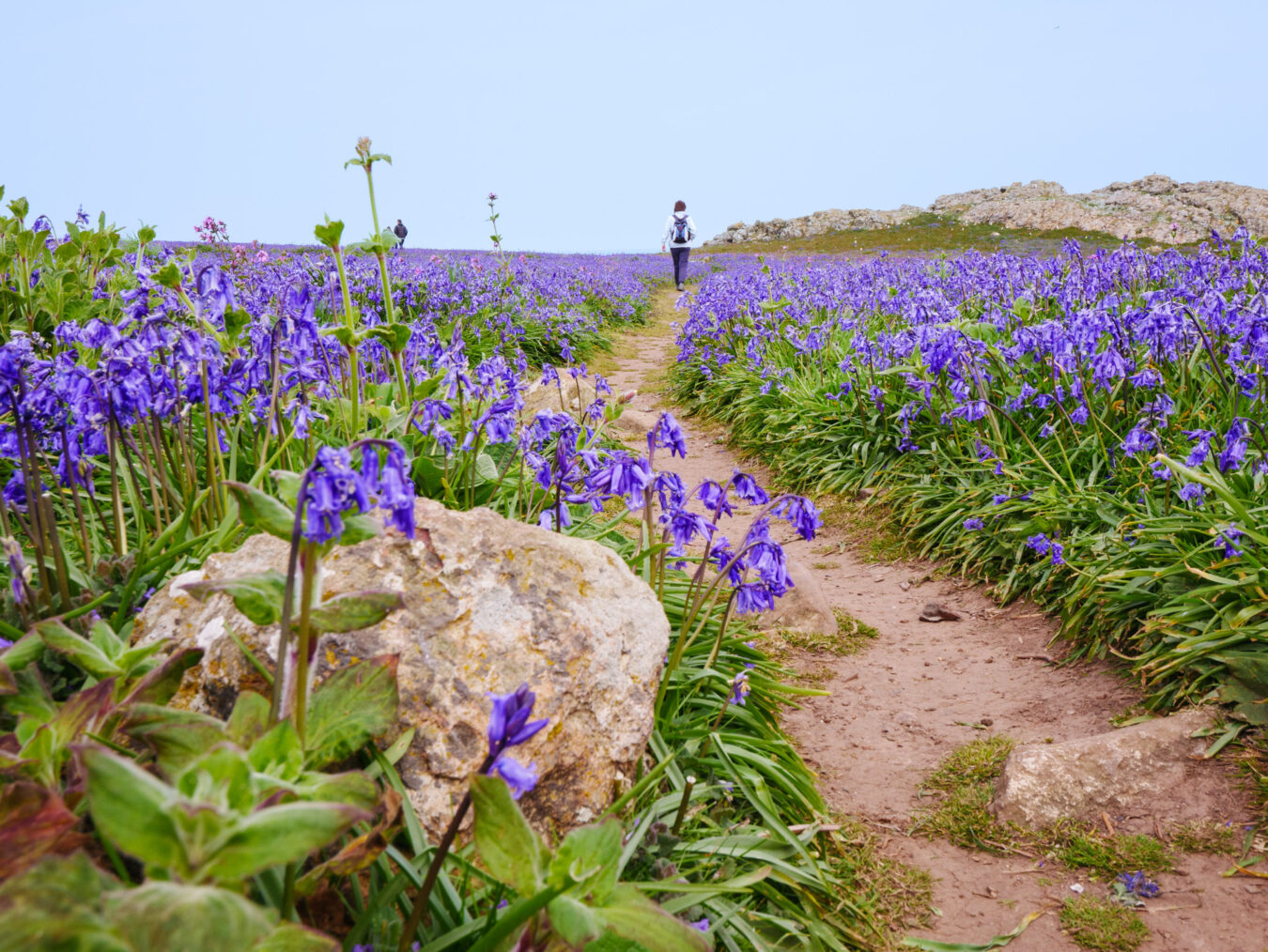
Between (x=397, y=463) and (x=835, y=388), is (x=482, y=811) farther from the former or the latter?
(x=835, y=388)

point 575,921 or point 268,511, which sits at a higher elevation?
point 268,511

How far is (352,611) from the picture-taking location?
1.21m

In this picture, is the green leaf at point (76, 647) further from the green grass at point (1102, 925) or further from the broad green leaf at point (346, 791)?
the green grass at point (1102, 925)

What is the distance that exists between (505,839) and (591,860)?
0.13 meters

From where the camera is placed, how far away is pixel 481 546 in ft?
7.14

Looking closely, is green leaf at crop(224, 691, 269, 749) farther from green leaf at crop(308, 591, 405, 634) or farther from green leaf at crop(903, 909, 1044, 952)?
green leaf at crop(903, 909, 1044, 952)

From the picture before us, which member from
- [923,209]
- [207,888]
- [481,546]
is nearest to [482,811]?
[207,888]

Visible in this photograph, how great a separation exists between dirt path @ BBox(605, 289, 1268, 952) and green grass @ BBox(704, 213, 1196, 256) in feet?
96.5

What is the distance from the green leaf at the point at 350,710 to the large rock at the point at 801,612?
292 cm

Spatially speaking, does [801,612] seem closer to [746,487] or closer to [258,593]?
[746,487]

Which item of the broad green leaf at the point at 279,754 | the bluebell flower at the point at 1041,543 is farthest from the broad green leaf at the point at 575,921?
the bluebell flower at the point at 1041,543

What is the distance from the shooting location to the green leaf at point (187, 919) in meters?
0.73

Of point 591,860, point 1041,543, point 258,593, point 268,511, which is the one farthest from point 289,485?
point 1041,543

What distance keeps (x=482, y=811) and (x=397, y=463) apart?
51cm
